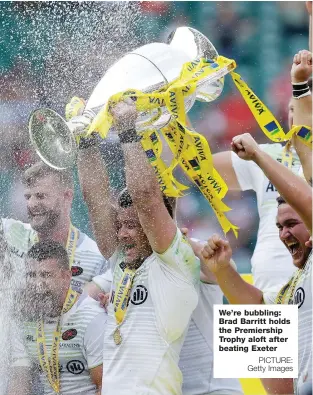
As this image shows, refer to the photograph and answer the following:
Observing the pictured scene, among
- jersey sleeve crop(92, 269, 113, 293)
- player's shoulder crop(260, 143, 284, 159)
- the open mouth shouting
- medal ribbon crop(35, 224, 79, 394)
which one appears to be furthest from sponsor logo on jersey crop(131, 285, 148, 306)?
player's shoulder crop(260, 143, 284, 159)

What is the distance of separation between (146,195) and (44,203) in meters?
0.35

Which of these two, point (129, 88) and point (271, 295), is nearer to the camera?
point (129, 88)

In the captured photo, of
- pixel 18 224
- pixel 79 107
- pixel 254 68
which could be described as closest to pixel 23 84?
pixel 79 107

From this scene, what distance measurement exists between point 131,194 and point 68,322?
0.44 m

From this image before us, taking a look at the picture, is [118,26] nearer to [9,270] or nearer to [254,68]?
[254,68]

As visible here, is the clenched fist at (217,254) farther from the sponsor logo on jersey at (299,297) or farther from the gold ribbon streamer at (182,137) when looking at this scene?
the sponsor logo on jersey at (299,297)

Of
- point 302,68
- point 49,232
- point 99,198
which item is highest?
point 302,68

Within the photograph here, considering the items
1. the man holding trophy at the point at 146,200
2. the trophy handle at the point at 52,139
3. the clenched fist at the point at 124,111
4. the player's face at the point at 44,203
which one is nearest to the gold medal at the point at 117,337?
the man holding trophy at the point at 146,200

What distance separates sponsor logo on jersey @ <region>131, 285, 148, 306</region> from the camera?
2795 millimetres

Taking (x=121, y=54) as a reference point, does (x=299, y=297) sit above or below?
below

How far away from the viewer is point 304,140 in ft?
9.04

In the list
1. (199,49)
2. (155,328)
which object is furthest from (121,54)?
(155,328)

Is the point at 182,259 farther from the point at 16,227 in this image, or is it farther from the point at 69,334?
the point at 16,227

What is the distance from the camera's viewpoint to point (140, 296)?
2.80 m
